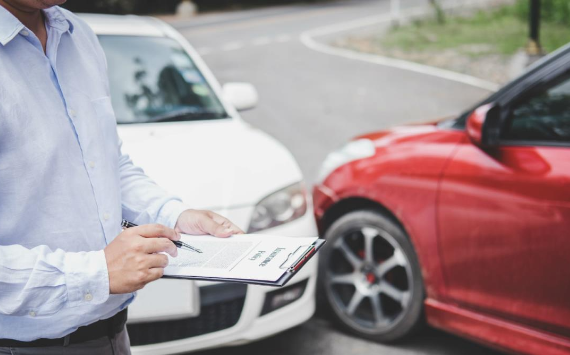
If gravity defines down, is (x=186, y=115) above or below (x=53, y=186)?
below

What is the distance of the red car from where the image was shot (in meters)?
2.72

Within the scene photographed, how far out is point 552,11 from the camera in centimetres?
1838

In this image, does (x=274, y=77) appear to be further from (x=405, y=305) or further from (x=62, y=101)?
(x=62, y=101)

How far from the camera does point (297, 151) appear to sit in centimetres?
773

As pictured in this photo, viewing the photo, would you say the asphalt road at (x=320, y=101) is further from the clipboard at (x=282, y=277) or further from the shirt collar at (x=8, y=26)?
the shirt collar at (x=8, y=26)

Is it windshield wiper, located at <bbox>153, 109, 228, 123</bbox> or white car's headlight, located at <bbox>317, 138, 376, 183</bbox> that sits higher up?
windshield wiper, located at <bbox>153, 109, 228, 123</bbox>

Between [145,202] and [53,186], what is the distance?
38 centimetres

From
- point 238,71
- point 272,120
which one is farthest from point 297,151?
point 238,71

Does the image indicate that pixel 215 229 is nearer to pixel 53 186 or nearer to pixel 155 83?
pixel 53 186

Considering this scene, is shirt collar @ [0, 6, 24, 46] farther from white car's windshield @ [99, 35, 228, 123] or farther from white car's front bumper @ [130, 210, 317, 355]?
white car's windshield @ [99, 35, 228, 123]

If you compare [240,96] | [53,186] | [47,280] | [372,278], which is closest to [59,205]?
[53,186]

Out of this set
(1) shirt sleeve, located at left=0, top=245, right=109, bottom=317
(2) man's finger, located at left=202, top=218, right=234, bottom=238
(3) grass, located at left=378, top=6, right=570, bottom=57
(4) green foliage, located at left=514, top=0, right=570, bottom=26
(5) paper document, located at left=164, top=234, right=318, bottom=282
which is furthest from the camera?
(4) green foliage, located at left=514, top=0, right=570, bottom=26

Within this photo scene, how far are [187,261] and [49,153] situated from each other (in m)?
0.40

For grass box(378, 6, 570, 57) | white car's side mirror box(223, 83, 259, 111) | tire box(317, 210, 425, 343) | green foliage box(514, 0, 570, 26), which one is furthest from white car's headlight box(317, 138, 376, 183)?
green foliage box(514, 0, 570, 26)
